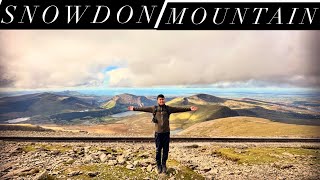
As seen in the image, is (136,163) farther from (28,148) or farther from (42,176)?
(28,148)

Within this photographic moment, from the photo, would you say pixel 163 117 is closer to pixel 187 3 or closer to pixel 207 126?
pixel 187 3

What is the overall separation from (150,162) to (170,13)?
24.2 ft

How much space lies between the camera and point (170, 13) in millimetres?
15266

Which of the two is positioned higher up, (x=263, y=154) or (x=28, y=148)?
(x=28, y=148)

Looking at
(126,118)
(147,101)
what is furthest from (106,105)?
(147,101)

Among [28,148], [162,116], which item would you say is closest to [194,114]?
[28,148]

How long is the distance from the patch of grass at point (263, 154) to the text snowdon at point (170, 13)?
6.55m

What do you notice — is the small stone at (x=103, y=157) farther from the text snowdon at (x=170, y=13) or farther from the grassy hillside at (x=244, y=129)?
the grassy hillside at (x=244, y=129)

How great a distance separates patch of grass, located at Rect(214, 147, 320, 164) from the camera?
563 inches

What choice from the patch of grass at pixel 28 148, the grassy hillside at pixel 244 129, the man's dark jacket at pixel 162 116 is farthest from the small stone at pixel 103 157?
the grassy hillside at pixel 244 129

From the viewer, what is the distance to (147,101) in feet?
97.4

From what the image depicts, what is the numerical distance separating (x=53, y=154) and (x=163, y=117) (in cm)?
660

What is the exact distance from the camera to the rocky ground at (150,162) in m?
11.6

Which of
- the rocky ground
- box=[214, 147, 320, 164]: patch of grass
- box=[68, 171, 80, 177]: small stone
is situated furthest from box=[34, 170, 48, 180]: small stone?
box=[214, 147, 320, 164]: patch of grass
